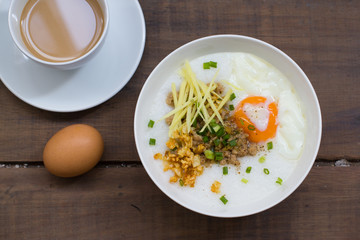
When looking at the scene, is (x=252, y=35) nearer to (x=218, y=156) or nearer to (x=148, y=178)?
(x=218, y=156)

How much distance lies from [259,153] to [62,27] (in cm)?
101

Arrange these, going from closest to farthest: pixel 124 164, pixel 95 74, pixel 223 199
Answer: pixel 223 199, pixel 95 74, pixel 124 164

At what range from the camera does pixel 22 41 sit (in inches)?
59.7

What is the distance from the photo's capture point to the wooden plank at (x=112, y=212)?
174cm

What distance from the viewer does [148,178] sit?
1728 millimetres

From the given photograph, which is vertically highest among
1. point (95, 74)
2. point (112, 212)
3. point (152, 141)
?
point (95, 74)

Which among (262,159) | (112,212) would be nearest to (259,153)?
(262,159)

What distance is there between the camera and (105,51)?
165 cm

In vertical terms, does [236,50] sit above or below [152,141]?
above

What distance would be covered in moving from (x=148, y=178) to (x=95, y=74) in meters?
0.55

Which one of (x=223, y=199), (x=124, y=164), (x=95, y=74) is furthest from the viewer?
(x=124, y=164)

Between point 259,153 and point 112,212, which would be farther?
point 112,212

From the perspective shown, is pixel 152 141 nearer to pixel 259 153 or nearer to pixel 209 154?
pixel 209 154

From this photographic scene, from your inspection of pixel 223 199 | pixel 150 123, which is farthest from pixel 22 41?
pixel 223 199
